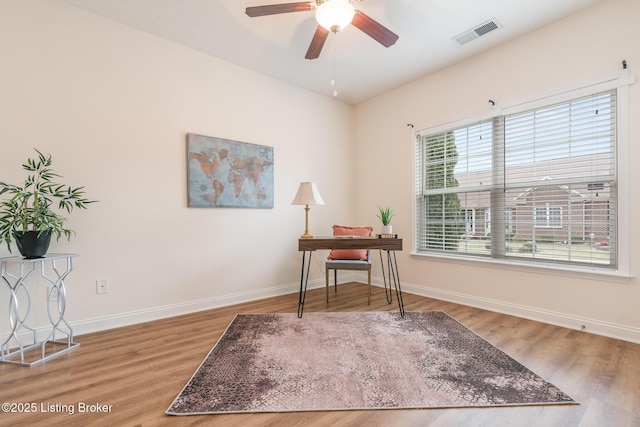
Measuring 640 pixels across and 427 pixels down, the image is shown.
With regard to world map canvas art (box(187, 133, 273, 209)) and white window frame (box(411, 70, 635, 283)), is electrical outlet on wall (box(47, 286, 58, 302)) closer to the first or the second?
world map canvas art (box(187, 133, 273, 209))

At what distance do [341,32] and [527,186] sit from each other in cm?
239

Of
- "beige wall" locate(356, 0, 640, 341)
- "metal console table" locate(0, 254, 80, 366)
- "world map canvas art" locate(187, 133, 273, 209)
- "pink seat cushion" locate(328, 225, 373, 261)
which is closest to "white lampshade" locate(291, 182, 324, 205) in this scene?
"world map canvas art" locate(187, 133, 273, 209)

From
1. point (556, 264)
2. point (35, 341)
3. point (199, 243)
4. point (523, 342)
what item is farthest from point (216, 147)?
point (556, 264)

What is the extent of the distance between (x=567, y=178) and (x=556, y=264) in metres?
0.81

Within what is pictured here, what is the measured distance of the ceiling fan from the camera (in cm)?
192

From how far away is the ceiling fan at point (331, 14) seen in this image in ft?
6.31

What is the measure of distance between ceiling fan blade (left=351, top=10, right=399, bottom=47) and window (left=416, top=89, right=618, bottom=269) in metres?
1.68

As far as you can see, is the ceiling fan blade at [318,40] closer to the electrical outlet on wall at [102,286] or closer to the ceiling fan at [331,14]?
the ceiling fan at [331,14]

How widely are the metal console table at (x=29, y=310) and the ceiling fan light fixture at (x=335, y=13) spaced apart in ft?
8.19

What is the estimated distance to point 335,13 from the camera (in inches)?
76.1

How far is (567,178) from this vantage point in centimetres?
273

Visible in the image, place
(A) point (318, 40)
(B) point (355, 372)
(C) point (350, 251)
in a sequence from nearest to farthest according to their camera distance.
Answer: (B) point (355, 372), (A) point (318, 40), (C) point (350, 251)

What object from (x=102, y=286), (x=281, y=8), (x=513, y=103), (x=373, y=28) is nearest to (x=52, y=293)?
(x=102, y=286)

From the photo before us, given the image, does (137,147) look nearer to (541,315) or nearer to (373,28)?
(373,28)
